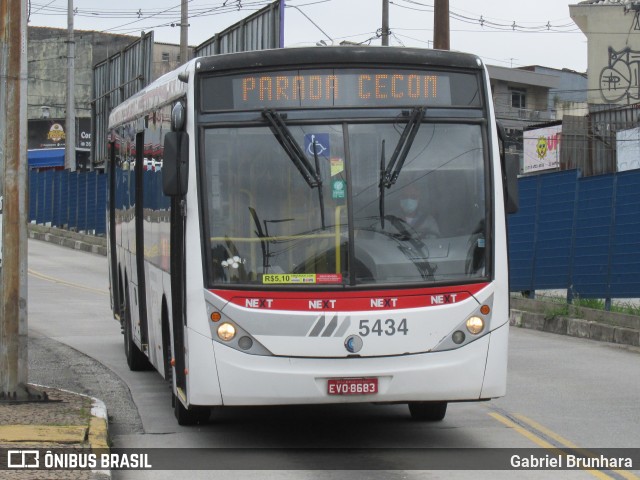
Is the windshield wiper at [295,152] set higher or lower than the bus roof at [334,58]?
lower

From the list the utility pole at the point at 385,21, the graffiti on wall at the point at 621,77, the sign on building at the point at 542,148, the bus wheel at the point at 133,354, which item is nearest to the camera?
the bus wheel at the point at 133,354

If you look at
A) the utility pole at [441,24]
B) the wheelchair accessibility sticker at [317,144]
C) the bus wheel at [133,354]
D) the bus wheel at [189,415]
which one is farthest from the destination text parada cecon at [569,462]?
the utility pole at [441,24]

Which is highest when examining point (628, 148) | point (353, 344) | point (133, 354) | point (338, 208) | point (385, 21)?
point (385, 21)

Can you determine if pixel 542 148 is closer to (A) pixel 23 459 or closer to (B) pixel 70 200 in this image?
(B) pixel 70 200

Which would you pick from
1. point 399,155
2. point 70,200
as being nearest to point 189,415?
point 399,155

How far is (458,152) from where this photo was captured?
9578 mm

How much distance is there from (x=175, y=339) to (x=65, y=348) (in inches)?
293

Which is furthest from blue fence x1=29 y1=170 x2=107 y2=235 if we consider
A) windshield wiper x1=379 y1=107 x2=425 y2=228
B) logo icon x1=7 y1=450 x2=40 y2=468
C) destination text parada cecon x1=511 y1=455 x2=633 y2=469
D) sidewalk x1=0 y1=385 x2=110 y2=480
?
destination text parada cecon x1=511 y1=455 x2=633 y2=469

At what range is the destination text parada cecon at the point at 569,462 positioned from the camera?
29.0ft

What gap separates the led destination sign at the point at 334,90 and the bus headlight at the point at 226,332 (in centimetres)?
168

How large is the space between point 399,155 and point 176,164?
1674 mm

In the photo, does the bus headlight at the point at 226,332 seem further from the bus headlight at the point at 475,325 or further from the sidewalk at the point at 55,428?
the bus headlight at the point at 475,325

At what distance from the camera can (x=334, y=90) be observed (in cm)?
959

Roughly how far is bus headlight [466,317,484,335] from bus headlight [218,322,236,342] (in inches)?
69.0
